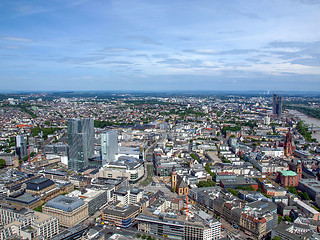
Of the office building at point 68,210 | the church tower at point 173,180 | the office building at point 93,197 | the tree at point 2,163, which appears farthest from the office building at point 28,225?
the tree at point 2,163

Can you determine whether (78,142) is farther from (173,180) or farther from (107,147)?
(173,180)

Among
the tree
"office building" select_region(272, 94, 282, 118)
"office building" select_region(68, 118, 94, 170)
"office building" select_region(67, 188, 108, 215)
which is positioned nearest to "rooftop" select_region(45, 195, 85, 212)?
"office building" select_region(67, 188, 108, 215)

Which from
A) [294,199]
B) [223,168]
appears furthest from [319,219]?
[223,168]

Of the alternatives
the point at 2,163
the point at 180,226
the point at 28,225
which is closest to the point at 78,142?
the point at 2,163

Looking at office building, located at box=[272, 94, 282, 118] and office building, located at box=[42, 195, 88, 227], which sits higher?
office building, located at box=[272, 94, 282, 118]

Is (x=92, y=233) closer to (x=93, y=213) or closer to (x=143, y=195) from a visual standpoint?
(x=93, y=213)

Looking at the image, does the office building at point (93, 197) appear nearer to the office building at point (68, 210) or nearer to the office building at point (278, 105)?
the office building at point (68, 210)

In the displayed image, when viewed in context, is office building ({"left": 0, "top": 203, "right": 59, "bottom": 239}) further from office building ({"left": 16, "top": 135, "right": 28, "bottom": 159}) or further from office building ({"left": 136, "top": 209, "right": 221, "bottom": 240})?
office building ({"left": 16, "top": 135, "right": 28, "bottom": 159})
